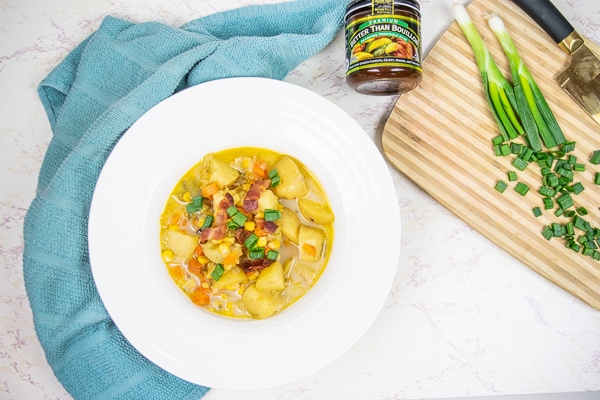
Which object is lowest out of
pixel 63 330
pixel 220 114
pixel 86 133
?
pixel 63 330

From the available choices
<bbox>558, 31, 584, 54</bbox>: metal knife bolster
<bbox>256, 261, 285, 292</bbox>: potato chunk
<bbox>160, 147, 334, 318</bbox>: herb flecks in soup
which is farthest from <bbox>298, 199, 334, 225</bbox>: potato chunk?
<bbox>558, 31, 584, 54</bbox>: metal knife bolster

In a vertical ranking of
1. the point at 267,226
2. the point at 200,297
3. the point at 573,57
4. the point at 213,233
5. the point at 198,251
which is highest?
the point at 573,57

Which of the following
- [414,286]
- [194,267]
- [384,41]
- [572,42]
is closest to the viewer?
[384,41]

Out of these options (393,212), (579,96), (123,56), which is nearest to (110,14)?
(123,56)

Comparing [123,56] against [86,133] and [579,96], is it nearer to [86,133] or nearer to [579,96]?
[86,133]

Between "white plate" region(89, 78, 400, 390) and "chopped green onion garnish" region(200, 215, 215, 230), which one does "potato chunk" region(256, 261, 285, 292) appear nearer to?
"white plate" region(89, 78, 400, 390)

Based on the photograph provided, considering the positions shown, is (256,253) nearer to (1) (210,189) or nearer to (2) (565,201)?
(1) (210,189)

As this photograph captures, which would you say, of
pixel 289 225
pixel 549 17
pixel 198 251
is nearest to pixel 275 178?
pixel 289 225
